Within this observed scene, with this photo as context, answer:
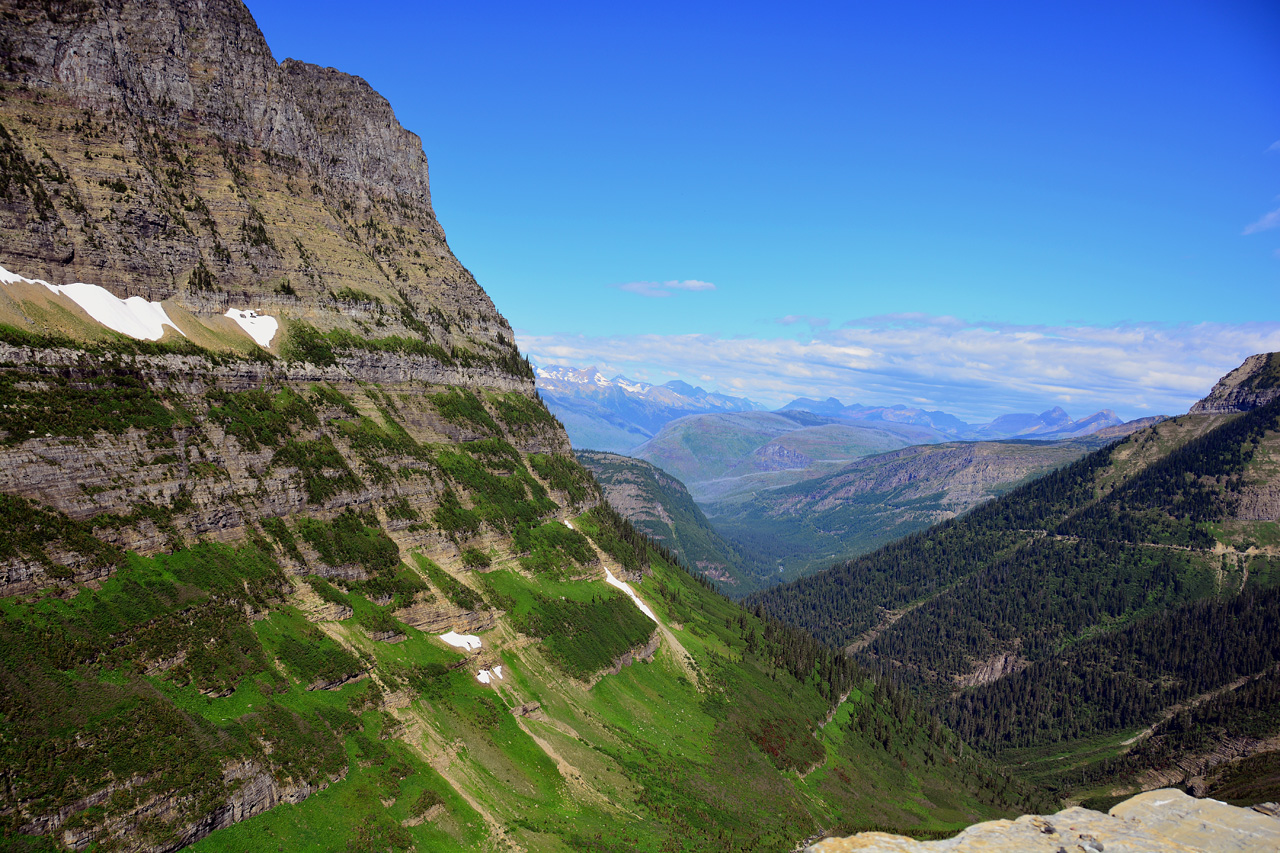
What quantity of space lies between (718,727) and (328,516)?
93.3 metres

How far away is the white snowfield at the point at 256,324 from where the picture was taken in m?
113

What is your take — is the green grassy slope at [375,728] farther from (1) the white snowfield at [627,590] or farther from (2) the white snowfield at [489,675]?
(1) the white snowfield at [627,590]

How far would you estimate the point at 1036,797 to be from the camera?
650ft

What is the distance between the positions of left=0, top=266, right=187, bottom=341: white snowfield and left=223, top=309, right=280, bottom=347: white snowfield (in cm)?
1255

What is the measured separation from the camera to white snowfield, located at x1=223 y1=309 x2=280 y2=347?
372ft

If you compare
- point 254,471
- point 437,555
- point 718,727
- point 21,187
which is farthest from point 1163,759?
point 21,187

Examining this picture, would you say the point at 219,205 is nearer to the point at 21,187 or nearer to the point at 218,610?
the point at 21,187

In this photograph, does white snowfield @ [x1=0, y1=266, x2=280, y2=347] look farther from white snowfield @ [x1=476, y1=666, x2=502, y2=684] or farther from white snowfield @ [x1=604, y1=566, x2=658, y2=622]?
white snowfield @ [x1=604, y1=566, x2=658, y2=622]

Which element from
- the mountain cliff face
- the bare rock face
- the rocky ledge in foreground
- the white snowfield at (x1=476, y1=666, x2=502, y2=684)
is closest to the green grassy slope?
the mountain cliff face

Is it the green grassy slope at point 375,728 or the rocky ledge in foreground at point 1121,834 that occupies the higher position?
the rocky ledge in foreground at point 1121,834

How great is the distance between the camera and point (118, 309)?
310 feet

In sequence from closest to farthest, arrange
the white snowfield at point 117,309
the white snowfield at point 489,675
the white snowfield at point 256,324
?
1. the white snowfield at point 117,309
2. the white snowfield at point 489,675
3. the white snowfield at point 256,324

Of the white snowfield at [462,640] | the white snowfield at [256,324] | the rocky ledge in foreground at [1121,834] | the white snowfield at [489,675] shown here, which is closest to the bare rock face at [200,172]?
the white snowfield at [256,324]

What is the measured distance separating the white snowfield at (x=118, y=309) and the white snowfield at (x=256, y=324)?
12550mm
